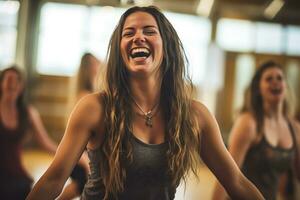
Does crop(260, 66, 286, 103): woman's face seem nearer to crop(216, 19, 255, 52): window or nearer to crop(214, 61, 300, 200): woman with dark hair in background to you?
crop(214, 61, 300, 200): woman with dark hair in background

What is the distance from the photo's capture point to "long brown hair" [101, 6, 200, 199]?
765 mm

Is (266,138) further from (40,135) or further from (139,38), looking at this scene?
(40,135)

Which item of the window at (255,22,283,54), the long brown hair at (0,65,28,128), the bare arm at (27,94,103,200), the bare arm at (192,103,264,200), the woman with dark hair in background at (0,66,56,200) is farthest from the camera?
the window at (255,22,283,54)

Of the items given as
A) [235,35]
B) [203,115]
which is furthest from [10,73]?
[235,35]

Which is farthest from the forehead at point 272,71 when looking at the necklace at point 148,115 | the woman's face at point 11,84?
the woman's face at point 11,84

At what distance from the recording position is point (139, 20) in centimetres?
77

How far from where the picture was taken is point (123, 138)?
2.53 ft

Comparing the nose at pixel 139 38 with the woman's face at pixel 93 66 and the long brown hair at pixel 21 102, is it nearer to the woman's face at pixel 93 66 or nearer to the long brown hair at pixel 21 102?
the long brown hair at pixel 21 102

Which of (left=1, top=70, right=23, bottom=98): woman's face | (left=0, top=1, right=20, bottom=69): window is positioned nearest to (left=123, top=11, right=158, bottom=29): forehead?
(left=1, top=70, right=23, bottom=98): woman's face

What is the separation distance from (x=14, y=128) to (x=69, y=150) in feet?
2.16

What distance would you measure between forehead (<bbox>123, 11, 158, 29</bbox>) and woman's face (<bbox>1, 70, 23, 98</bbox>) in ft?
2.28

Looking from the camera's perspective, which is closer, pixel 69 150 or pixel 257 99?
pixel 69 150

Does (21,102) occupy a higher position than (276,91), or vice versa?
(276,91)

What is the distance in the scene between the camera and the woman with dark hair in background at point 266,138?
3.38ft
